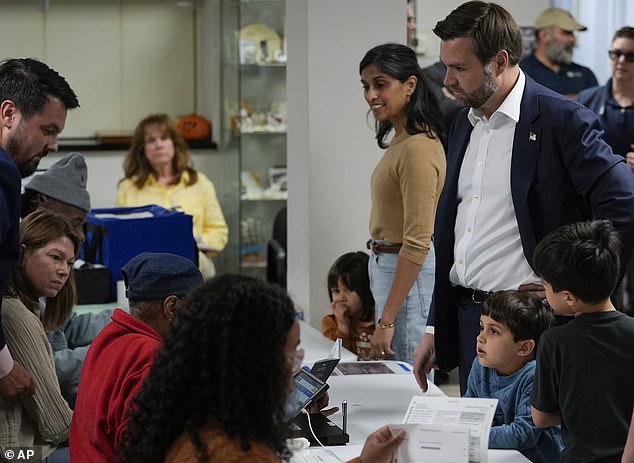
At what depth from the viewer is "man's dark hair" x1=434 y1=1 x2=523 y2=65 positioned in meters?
2.93

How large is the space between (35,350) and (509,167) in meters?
1.40

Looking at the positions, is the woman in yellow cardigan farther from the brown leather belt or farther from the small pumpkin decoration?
the brown leather belt

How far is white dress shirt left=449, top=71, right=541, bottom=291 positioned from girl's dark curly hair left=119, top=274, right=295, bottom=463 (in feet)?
4.27

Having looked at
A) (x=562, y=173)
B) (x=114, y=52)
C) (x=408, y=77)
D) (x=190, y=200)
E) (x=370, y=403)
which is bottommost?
(x=370, y=403)

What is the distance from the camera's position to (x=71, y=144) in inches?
289

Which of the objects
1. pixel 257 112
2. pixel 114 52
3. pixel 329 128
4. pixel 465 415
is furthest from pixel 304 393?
pixel 114 52

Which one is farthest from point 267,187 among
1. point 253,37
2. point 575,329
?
point 575,329

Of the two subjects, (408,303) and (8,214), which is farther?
(408,303)

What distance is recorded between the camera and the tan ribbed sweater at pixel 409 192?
140 inches

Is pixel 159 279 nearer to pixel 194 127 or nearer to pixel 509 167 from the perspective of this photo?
pixel 509 167

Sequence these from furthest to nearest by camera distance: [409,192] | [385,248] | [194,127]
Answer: [194,127] → [385,248] → [409,192]

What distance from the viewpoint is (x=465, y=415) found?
2.16 meters

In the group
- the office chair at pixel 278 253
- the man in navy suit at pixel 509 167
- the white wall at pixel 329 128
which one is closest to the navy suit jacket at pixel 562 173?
the man in navy suit at pixel 509 167

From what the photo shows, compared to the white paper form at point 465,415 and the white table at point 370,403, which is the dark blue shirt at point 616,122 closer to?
the white table at point 370,403
